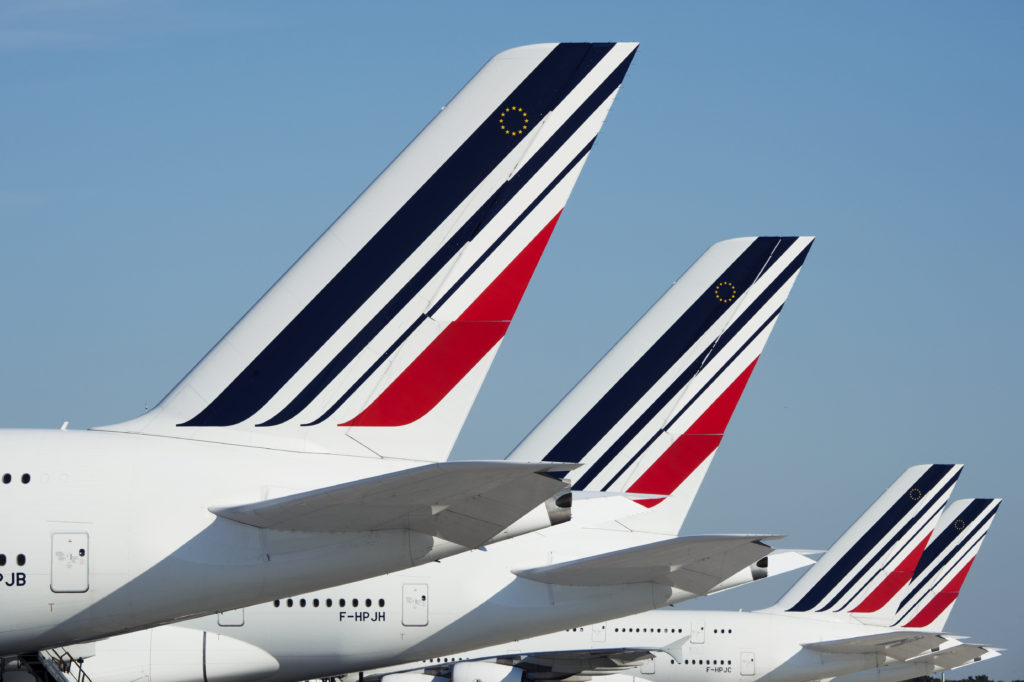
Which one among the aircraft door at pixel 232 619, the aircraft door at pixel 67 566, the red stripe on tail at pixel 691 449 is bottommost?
the aircraft door at pixel 67 566

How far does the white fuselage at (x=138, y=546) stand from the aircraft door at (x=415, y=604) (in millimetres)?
7934

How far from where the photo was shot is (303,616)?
18875 mm

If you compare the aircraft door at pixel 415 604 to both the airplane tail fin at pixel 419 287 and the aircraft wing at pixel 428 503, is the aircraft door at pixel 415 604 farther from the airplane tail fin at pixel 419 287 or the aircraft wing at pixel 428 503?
the aircraft wing at pixel 428 503

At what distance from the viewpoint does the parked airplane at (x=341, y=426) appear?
1041 centimetres

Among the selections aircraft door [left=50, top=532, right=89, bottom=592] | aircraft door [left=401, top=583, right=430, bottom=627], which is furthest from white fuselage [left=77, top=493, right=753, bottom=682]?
aircraft door [left=50, top=532, right=89, bottom=592]

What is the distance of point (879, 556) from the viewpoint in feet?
115

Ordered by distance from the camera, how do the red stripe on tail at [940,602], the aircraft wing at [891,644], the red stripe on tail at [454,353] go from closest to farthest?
1. the red stripe on tail at [454,353]
2. the aircraft wing at [891,644]
3. the red stripe on tail at [940,602]

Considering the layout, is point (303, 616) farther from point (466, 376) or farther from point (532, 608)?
point (466, 376)

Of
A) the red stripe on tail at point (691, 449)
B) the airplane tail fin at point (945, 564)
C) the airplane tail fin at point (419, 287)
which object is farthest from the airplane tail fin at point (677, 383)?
the airplane tail fin at point (945, 564)

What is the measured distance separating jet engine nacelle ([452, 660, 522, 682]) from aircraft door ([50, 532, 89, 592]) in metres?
15.6

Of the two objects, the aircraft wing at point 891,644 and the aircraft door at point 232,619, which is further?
the aircraft wing at point 891,644

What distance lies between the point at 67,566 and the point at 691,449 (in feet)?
40.6

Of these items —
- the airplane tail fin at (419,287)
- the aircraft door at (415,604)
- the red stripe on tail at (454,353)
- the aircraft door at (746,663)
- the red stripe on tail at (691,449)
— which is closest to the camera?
the airplane tail fin at (419,287)

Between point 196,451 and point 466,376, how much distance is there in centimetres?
246
